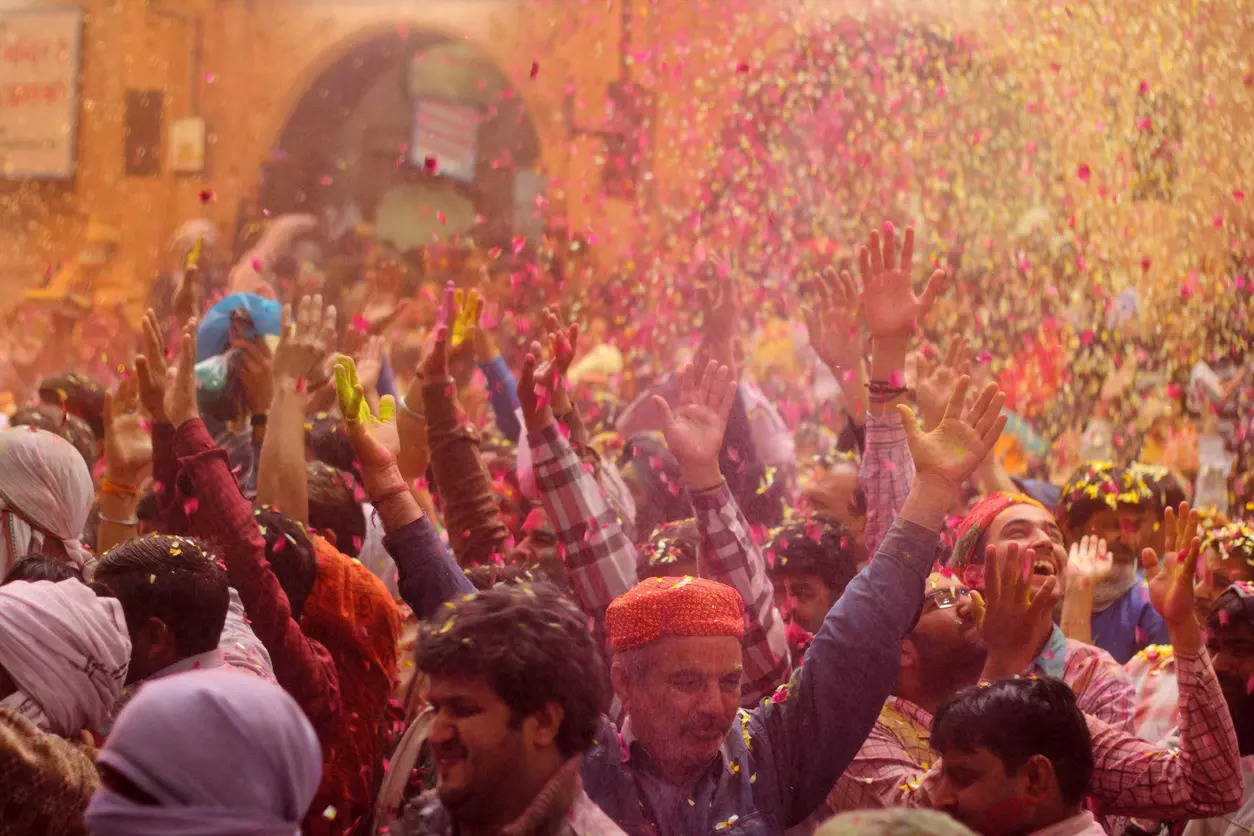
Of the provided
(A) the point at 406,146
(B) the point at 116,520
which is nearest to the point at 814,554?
(B) the point at 116,520

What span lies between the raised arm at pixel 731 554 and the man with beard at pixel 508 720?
83 centimetres

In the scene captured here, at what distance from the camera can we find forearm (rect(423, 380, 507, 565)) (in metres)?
3.92

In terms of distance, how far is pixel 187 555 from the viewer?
125 inches

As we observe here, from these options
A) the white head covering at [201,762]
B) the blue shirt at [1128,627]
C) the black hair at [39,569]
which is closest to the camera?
the white head covering at [201,762]

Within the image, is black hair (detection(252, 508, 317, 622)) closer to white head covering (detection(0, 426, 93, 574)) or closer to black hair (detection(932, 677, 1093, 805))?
white head covering (detection(0, 426, 93, 574))

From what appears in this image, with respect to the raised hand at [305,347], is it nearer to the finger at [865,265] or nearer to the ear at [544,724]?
the finger at [865,265]

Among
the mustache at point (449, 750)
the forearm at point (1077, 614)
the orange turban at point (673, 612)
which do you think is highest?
the orange turban at point (673, 612)

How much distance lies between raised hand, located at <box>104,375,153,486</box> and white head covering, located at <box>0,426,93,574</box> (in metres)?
0.64

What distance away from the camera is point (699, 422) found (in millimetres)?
3484

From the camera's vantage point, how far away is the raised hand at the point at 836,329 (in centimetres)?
503

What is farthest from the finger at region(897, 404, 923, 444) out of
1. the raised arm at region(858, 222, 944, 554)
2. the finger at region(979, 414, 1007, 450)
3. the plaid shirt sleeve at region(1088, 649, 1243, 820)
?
the raised arm at region(858, 222, 944, 554)

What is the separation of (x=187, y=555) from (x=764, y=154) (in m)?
13.7

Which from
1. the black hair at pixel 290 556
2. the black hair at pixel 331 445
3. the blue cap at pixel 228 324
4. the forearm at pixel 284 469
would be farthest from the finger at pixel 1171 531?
the blue cap at pixel 228 324

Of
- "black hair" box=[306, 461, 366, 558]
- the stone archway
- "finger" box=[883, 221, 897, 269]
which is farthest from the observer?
the stone archway
